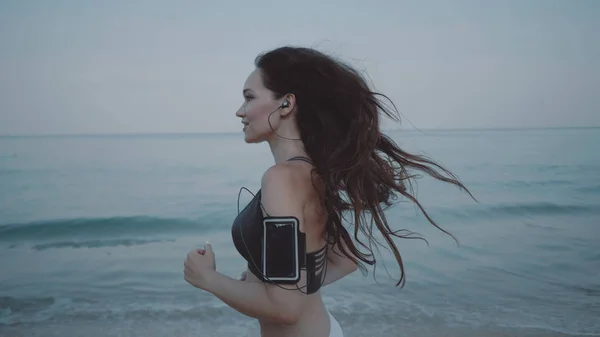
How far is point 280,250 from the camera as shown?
6.28ft

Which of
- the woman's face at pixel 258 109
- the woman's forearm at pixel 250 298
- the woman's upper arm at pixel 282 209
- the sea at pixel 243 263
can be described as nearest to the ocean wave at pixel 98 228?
the sea at pixel 243 263

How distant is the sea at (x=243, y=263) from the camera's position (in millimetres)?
6305

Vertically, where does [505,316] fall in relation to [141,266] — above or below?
above

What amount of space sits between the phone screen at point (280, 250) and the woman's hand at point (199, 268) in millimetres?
226

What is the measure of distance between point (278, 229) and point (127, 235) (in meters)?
11.9

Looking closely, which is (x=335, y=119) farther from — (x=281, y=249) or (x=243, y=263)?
(x=243, y=263)

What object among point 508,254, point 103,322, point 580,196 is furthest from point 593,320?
point 580,196

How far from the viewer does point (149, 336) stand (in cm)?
600

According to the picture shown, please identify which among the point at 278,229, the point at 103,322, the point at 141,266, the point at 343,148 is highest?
the point at 343,148

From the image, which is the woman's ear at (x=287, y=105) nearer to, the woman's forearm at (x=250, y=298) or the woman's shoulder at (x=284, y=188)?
the woman's shoulder at (x=284, y=188)

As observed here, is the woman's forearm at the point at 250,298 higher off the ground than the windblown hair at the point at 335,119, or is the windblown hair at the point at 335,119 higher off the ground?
the windblown hair at the point at 335,119

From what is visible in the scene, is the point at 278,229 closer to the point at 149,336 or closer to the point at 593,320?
the point at 149,336

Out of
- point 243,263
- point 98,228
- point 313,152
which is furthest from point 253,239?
point 98,228

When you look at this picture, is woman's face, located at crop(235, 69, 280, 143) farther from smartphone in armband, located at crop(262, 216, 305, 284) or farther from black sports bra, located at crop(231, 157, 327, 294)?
smartphone in armband, located at crop(262, 216, 305, 284)
